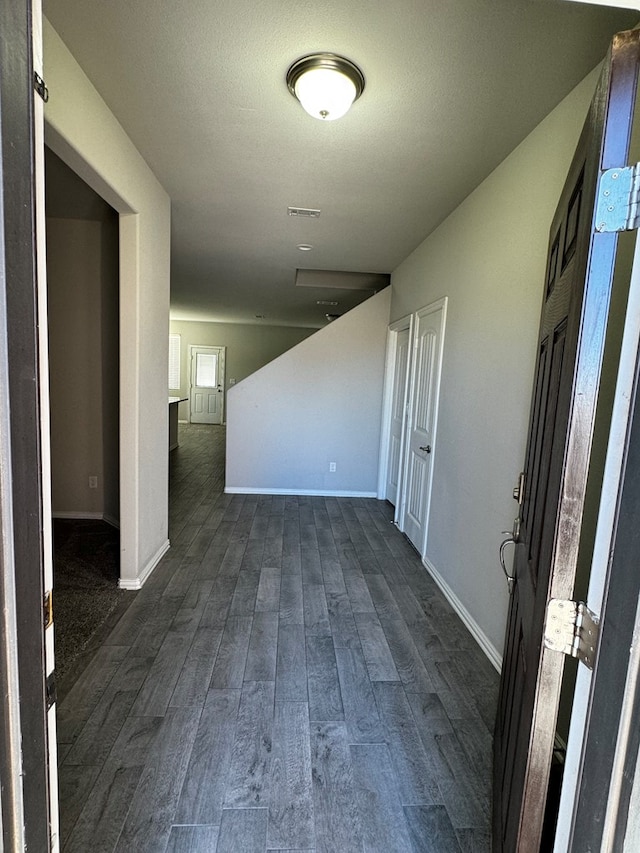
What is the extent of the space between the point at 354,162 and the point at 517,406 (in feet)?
5.38

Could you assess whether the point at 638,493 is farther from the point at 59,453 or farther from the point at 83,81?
the point at 59,453

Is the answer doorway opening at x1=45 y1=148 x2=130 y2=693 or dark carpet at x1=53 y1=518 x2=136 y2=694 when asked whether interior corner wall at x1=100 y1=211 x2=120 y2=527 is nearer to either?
doorway opening at x1=45 y1=148 x2=130 y2=693

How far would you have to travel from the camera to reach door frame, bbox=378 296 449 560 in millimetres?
3120

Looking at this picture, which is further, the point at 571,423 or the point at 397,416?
the point at 397,416

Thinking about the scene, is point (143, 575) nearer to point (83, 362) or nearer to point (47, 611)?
point (83, 362)

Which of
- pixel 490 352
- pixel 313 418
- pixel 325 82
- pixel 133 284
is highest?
pixel 325 82

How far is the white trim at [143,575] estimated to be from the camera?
8.89 feet

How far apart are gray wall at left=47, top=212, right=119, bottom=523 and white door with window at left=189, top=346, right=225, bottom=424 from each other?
270 inches

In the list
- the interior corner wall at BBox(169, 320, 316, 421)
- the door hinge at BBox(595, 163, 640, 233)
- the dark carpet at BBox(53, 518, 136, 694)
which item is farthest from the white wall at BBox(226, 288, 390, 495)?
the interior corner wall at BBox(169, 320, 316, 421)

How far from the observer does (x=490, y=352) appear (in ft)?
7.61

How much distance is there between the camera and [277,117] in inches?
77.1

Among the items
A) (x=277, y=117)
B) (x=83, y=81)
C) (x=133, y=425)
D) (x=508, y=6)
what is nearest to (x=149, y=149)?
(x=83, y=81)

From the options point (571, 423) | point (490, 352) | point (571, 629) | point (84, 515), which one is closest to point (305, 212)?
point (490, 352)

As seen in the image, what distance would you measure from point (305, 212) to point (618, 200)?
2.78 meters
